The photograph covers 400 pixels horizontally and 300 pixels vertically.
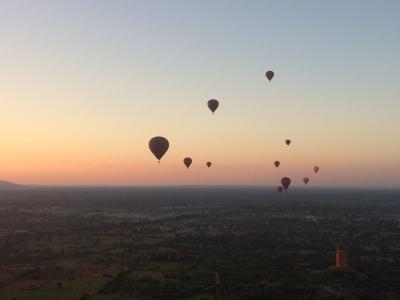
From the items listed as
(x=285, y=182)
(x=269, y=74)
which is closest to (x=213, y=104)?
(x=269, y=74)

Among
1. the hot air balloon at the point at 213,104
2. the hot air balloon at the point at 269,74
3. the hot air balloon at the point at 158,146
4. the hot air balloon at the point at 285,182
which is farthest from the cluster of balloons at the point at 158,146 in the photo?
the hot air balloon at the point at 285,182

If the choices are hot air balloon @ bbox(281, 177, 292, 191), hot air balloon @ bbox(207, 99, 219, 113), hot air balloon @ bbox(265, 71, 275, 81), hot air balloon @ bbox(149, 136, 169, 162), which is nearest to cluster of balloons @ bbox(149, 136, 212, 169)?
hot air balloon @ bbox(149, 136, 169, 162)

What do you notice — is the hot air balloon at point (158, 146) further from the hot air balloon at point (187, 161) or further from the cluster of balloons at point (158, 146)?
the hot air balloon at point (187, 161)

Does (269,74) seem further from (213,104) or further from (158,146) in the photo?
(158,146)

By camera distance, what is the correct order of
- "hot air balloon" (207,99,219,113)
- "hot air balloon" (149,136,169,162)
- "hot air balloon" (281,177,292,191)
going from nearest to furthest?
"hot air balloon" (149,136,169,162), "hot air balloon" (207,99,219,113), "hot air balloon" (281,177,292,191)

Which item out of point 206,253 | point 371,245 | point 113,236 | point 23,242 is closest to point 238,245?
point 206,253

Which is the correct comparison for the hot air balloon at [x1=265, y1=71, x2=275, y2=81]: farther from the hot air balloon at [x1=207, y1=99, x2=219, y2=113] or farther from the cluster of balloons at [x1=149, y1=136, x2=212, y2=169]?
the cluster of balloons at [x1=149, y1=136, x2=212, y2=169]

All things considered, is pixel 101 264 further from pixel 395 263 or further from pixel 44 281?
pixel 395 263
